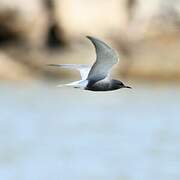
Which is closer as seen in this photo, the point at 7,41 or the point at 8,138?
the point at 8,138

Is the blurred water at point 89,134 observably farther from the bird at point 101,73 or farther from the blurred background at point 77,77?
the bird at point 101,73

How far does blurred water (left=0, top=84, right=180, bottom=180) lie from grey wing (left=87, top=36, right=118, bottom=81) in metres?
3.44

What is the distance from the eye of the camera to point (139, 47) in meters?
8.51

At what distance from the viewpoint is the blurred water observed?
19.1 ft

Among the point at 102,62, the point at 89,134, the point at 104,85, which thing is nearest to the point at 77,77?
the point at 89,134

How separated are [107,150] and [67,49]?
2080 mm

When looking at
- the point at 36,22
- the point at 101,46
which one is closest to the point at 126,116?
the point at 36,22

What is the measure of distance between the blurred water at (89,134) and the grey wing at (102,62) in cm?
344

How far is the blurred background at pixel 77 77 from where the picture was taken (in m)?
6.79

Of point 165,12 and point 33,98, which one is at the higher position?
point 165,12

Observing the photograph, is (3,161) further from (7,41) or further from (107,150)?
(7,41)

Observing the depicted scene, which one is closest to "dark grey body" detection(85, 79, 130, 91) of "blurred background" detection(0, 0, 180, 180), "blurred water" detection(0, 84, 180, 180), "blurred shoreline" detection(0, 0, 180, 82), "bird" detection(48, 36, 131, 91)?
"bird" detection(48, 36, 131, 91)

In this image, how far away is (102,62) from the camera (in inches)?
77.4

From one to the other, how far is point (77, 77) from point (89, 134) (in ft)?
4.37
